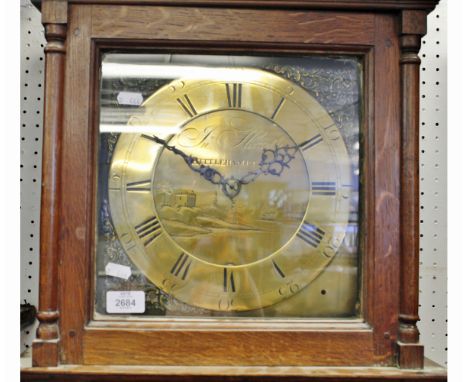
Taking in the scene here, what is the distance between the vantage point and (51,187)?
928mm

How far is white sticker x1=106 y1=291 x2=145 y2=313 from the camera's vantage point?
0.96 metres

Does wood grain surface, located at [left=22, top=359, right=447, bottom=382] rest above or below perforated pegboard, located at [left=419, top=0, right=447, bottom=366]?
below

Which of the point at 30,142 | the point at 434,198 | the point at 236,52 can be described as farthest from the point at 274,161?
the point at 30,142

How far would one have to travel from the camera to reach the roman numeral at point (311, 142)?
1016mm

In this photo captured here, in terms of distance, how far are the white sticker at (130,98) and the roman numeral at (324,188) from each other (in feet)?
1.23

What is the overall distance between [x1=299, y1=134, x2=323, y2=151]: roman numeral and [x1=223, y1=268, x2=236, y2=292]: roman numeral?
0.91ft

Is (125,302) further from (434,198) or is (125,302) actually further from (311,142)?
(434,198)

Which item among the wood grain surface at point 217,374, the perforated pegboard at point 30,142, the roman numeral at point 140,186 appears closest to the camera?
the wood grain surface at point 217,374

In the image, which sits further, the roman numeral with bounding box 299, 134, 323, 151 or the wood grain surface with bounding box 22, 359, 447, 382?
the roman numeral with bounding box 299, 134, 323, 151

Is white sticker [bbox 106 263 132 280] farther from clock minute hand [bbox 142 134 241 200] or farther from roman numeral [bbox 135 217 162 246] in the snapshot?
clock minute hand [bbox 142 134 241 200]

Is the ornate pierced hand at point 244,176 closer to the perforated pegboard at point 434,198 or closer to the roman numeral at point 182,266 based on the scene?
the roman numeral at point 182,266

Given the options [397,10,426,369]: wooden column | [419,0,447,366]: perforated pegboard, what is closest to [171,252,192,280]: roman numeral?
[397,10,426,369]: wooden column

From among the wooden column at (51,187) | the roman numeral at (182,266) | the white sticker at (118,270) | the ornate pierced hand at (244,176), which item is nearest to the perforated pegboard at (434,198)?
the ornate pierced hand at (244,176)

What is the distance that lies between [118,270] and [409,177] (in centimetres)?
57
